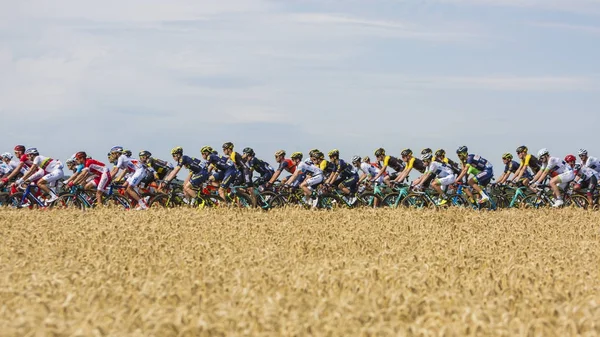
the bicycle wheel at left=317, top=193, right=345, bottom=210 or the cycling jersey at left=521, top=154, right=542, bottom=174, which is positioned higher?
the cycling jersey at left=521, top=154, right=542, bottom=174

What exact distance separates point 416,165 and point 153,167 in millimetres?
7713

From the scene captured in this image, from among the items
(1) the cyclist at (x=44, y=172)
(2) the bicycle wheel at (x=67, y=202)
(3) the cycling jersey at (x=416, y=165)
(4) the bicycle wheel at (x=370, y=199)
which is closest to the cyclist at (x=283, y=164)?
(4) the bicycle wheel at (x=370, y=199)

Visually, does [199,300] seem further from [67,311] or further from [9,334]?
[9,334]

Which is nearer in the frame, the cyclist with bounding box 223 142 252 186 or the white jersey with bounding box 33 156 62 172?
the cyclist with bounding box 223 142 252 186

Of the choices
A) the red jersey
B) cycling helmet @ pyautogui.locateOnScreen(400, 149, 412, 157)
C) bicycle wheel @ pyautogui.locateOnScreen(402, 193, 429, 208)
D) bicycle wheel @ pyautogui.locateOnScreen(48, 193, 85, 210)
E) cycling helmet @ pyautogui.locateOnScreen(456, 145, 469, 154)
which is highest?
cycling helmet @ pyautogui.locateOnScreen(456, 145, 469, 154)

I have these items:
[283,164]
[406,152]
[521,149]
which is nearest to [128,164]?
[283,164]

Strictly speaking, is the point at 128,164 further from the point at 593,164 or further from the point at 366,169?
the point at 593,164

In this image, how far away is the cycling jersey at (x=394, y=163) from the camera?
95.1 ft

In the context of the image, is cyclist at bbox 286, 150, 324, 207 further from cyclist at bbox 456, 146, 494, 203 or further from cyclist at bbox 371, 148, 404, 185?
cyclist at bbox 456, 146, 494, 203

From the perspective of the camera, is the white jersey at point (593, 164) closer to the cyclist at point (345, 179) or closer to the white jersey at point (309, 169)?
the cyclist at point (345, 179)

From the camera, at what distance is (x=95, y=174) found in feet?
85.4

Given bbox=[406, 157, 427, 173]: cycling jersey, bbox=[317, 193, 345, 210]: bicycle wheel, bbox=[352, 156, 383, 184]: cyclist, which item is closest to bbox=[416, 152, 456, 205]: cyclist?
bbox=[406, 157, 427, 173]: cycling jersey

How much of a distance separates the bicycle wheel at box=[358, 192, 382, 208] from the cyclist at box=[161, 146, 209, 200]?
15.0ft

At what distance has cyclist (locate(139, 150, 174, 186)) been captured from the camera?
2620cm
